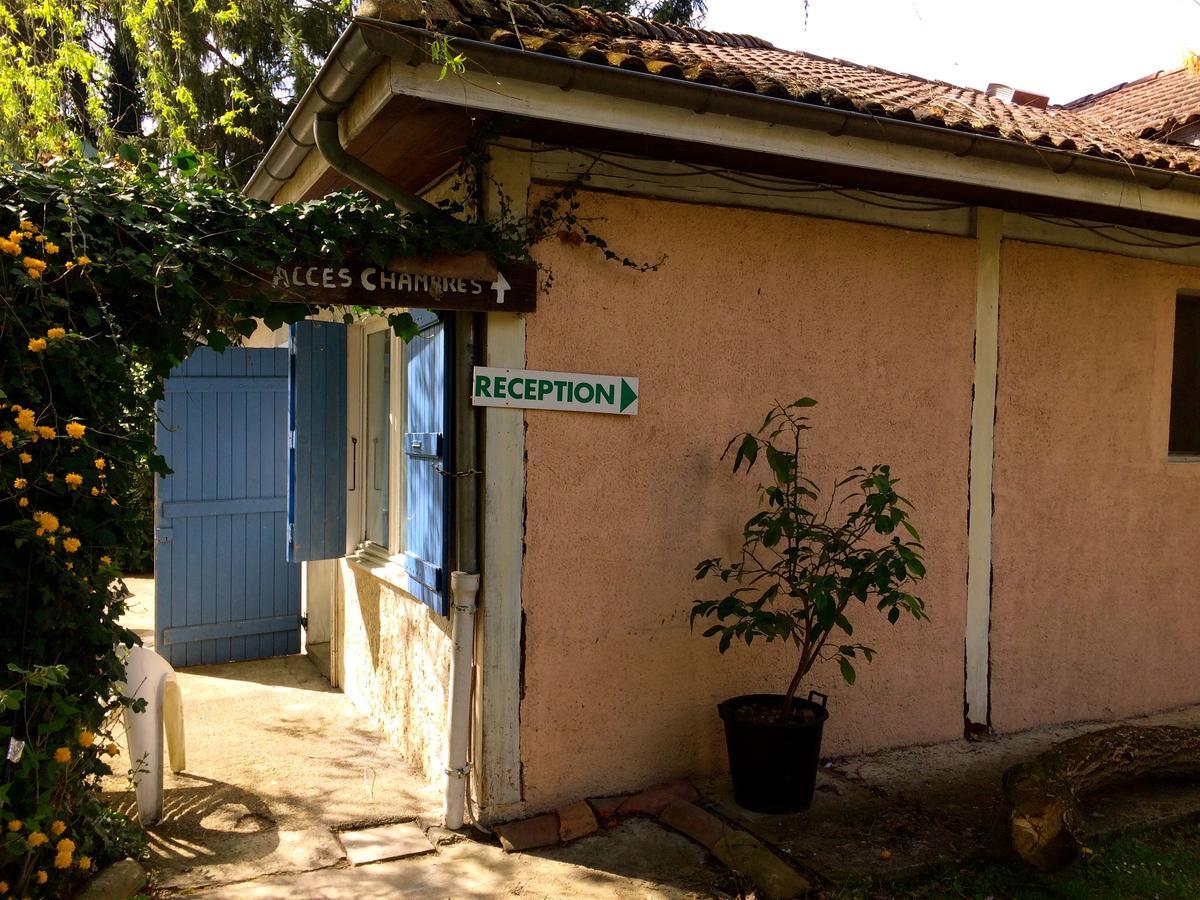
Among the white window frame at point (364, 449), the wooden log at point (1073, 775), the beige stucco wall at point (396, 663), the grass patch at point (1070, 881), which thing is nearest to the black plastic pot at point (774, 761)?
the grass patch at point (1070, 881)

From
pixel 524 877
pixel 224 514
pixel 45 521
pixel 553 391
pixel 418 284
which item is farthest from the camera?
pixel 224 514

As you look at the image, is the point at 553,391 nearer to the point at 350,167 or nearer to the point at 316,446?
the point at 350,167

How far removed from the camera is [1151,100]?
8430 mm

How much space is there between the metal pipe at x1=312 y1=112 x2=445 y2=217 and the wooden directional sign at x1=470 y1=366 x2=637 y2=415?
733 mm

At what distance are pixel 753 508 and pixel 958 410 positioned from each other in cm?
143

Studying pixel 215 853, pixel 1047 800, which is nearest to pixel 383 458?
pixel 215 853

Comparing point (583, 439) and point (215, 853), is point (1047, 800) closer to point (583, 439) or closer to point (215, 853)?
point (583, 439)

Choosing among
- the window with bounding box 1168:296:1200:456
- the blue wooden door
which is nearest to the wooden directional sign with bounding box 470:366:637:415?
the blue wooden door

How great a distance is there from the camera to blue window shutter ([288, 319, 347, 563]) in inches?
233

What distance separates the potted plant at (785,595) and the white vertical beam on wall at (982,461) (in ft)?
2.96

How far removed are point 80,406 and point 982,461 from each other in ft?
14.7

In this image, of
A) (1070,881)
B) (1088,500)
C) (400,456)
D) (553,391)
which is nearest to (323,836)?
(400,456)

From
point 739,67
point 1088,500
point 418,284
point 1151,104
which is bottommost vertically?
point 1088,500

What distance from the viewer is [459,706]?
427 cm
